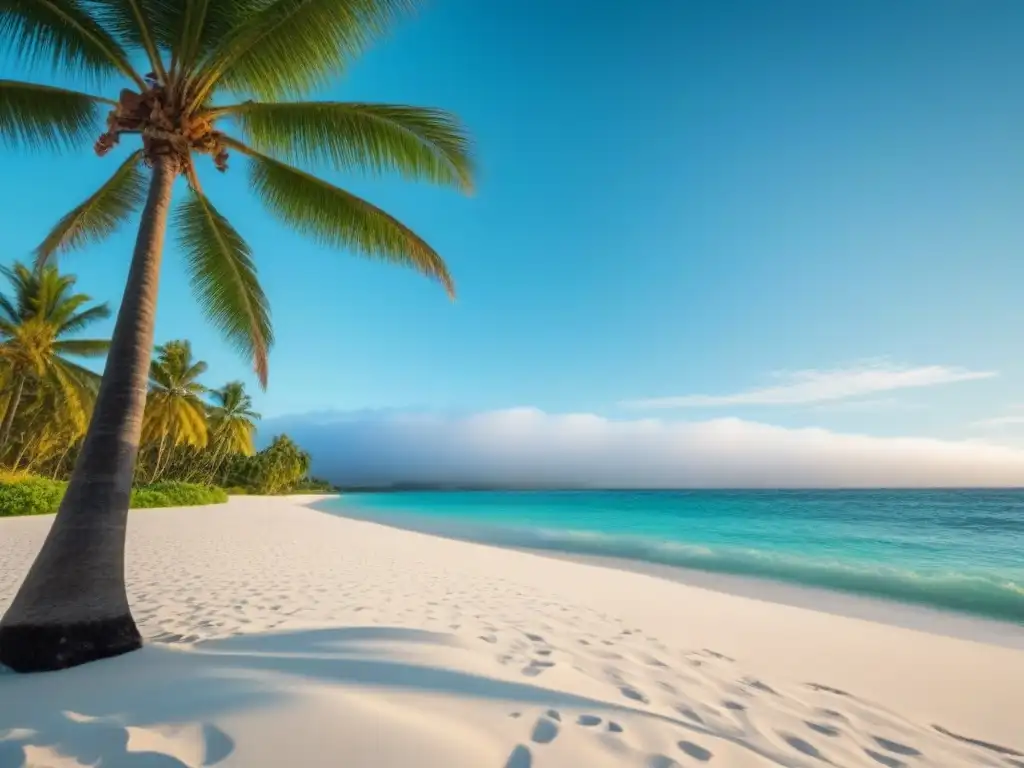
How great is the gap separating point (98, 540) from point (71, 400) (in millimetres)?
20717

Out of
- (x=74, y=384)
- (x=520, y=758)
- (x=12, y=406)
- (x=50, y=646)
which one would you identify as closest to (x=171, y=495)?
(x=12, y=406)

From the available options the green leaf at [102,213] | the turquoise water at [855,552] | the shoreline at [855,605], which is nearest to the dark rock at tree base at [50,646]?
the green leaf at [102,213]

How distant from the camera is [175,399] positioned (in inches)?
1117

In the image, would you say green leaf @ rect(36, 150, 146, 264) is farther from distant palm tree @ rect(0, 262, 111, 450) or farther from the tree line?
distant palm tree @ rect(0, 262, 111, 450)

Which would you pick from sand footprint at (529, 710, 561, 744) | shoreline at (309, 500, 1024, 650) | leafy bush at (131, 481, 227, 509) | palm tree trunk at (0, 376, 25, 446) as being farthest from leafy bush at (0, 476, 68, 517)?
sand footprint at (529, 710, 561, 744)

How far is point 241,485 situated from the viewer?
57.9 meters

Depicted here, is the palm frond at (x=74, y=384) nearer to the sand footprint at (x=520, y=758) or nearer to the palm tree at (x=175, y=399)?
the palm tree at (x=175, y=399)

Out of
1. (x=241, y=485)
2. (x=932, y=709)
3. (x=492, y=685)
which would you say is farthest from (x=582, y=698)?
(x=241, y=485)

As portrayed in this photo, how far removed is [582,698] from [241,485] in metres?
65.1

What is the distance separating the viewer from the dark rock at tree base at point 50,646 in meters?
3.05

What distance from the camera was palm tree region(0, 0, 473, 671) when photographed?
332 cm

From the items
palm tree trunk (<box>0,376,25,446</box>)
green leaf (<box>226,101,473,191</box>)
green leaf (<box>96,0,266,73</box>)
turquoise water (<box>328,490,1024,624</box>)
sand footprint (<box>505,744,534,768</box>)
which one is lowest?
turquoise water (<box>328,490,1024,624</box>)

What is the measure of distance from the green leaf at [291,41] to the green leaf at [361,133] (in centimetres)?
29

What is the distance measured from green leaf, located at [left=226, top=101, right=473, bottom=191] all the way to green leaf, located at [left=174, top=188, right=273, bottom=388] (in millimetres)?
1132
